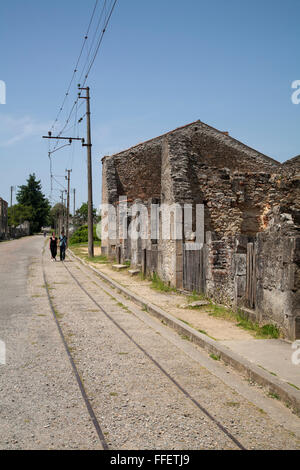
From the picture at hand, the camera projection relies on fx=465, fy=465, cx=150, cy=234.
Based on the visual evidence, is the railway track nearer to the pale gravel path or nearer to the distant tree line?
the pale gravel path

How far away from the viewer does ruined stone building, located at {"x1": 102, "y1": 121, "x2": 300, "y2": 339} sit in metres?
7.79

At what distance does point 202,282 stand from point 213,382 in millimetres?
6445

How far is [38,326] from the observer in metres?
8.64

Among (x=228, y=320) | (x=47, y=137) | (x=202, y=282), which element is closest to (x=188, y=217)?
(x=202, y=282)

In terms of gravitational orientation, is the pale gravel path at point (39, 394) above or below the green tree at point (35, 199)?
below

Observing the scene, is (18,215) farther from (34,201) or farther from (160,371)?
(160,371)

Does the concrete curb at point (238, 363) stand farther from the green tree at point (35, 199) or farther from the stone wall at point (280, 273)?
the green tree at point (35, 199)

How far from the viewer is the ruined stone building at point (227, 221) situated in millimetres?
7793

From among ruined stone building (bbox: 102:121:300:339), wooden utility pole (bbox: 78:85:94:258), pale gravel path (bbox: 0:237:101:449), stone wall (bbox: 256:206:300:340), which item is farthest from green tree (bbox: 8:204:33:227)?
stone wall (bbox: 256:206:300:340)

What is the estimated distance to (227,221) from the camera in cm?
1498

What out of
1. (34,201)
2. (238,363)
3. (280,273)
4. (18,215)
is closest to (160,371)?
(238,363)

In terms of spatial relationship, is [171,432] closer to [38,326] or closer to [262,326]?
[262,326]

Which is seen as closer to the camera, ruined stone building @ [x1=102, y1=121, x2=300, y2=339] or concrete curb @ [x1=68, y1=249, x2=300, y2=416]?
concrete curb @ [x1=68, y1=249, x2=300, y2=416]

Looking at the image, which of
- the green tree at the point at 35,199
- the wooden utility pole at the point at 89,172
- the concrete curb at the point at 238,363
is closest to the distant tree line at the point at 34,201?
the green tree at the point at 35,199
